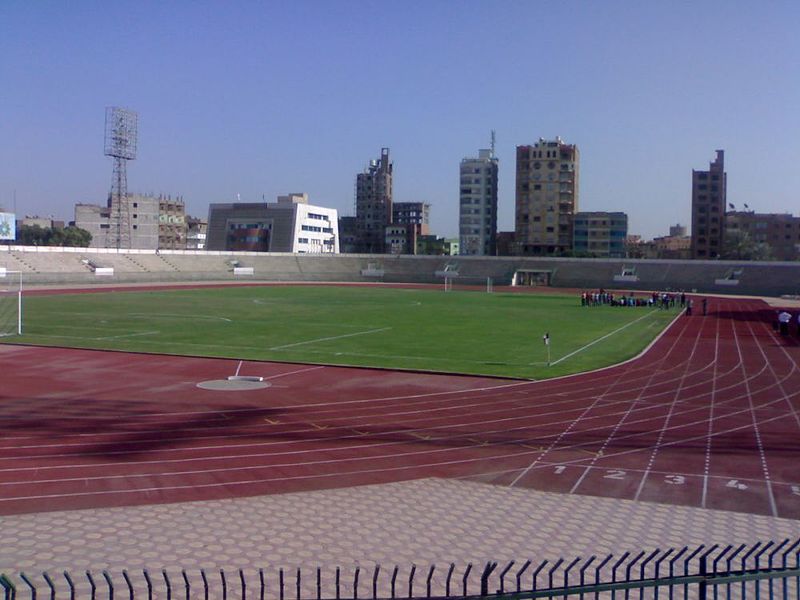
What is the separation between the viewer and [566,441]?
1527cm

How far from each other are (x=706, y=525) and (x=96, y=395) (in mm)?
14993

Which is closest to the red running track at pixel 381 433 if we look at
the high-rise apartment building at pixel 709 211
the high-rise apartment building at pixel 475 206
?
the high-rise apartment building at pixel 709 211

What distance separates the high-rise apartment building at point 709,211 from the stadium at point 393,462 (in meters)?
90.4

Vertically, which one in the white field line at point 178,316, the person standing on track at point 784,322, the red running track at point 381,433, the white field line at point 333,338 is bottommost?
the red running track at point 381,433

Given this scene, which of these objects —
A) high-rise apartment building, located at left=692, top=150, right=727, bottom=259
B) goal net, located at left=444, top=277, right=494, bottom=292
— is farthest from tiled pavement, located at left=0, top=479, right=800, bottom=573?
high-rise apartment building, located at left=692, top=150, right=727, bottom=259

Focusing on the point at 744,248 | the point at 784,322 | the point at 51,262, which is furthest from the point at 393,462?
the point at 744,248

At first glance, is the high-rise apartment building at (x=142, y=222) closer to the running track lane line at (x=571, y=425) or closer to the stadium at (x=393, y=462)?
the stadium at (x=393, y=462)

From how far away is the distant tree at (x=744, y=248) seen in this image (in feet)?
354

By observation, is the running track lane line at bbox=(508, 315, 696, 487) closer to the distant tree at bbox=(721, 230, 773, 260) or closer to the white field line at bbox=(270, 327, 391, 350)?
the white field line at bbox=(270, 327, 391, 350)

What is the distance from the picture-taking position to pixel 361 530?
10.2 meters

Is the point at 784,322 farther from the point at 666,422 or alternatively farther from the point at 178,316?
the point at 178,316

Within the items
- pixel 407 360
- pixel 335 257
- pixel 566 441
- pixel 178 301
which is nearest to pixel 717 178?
pixel 335 257

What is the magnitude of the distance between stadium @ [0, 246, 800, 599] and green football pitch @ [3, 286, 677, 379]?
34 cm

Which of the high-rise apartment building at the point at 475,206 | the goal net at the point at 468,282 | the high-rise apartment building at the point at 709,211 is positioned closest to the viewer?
the goal net at the point at 468,282
